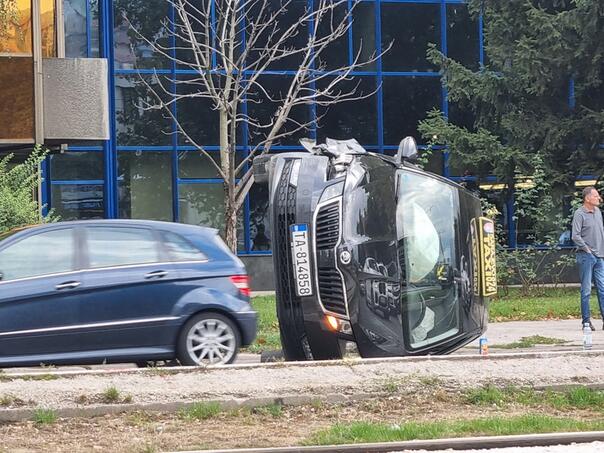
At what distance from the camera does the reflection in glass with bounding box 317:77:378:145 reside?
28.3 meters

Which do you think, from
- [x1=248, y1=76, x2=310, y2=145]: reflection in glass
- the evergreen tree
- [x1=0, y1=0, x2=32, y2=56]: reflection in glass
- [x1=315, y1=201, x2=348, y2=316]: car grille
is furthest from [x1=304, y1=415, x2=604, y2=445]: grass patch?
[x1=248, y1=76, x2=310, y2=145]: reflection in glass

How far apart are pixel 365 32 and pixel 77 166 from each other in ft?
28.2

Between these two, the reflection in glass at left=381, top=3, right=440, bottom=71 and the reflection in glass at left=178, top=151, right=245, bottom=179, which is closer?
the reflection in glass at left=178, top=151, right=245, bottom=179

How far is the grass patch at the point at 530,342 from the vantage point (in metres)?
13.7

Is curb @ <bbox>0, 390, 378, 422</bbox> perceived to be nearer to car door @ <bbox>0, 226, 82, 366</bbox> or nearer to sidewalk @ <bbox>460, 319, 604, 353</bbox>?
car door @ <bbox>0, 226, 82, 366</bbox>

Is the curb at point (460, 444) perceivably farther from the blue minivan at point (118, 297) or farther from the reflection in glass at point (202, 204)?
the reflection in glass at point (202, 204)

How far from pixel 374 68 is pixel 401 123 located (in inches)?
65.7

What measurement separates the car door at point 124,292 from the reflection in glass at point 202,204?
56.7ft

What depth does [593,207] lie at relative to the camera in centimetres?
1390

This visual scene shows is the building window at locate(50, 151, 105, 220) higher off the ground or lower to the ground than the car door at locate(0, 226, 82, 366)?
higher

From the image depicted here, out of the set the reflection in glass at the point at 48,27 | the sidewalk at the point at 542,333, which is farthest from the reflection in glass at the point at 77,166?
the sidewalk at the point at 542,333

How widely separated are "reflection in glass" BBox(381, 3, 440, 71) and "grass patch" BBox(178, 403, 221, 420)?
21.3 m

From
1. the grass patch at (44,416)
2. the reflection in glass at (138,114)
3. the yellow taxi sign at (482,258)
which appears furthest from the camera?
the reflection in glass at (138,114)

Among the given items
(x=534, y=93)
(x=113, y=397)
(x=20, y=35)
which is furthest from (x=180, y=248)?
(x=534, y=93)
